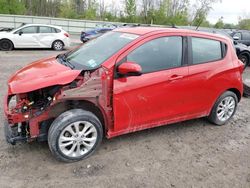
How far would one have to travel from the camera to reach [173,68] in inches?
152

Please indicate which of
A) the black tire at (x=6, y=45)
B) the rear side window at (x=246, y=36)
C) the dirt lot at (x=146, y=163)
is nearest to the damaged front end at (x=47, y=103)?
the dirt lot at (x=146, y=163)

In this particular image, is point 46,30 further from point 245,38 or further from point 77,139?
point 77,139

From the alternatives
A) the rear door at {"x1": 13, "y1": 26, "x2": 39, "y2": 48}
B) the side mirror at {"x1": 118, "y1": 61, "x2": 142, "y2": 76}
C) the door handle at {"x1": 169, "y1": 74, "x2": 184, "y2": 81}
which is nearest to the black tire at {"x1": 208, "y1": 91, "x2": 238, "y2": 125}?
the door handle at {"x1": 169, "y1": 74, "x2": 184, "y2": 81}

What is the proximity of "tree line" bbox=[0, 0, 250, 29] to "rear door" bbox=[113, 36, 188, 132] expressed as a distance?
3656 cm

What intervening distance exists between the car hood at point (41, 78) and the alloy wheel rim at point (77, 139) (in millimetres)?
582

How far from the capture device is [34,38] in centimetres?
1292

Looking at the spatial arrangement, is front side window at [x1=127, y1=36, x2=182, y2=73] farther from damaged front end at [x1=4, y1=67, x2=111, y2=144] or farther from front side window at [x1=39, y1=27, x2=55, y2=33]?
front side window at [x1=39, y1=27, x2=55, y2=33]

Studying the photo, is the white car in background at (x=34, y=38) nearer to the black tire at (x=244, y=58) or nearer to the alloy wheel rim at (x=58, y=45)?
the alloy wheel rim at (x=58, y=45)

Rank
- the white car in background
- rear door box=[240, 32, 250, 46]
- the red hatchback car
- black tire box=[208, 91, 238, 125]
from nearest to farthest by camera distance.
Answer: the red hatchback car
black tire box=[208, 91, 238, 125]
the white car in background
rear door box=[240, 32, 250, 46]

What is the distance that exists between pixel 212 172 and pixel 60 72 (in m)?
2.35

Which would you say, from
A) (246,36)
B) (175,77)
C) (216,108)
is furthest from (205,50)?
(246,36)

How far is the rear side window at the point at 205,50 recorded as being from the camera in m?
4.13

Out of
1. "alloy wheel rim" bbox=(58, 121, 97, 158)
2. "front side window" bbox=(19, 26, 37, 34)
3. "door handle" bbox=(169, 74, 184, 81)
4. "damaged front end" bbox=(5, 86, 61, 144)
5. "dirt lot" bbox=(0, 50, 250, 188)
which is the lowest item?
"dirt lot" bbox=(0, 50, 250, 188)

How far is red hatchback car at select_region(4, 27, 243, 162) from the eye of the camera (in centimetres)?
322
